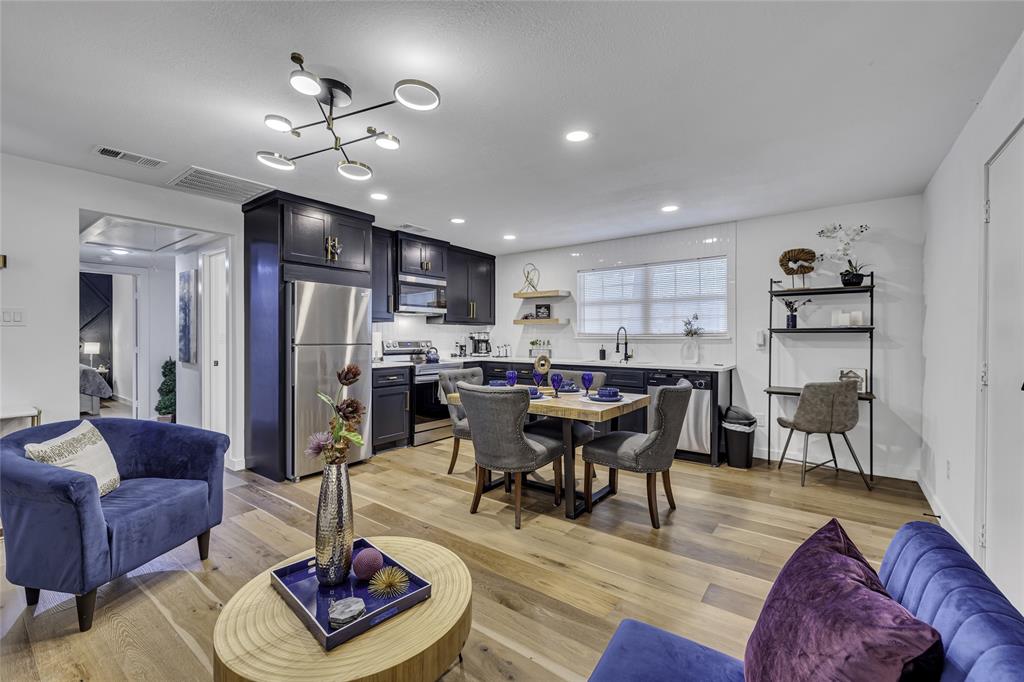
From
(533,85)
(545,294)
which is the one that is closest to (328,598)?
(533,85)

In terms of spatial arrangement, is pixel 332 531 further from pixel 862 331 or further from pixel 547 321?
pixel 547 321

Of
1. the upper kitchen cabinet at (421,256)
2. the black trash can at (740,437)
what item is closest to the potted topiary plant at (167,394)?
the upper kitchen cabinet at (421,256)

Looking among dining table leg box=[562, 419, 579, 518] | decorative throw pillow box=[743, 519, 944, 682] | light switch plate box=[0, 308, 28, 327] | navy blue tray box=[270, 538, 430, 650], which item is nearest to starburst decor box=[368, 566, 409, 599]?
navy blue tray box=[270, 538, 430, 650]

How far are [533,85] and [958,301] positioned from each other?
2.86m

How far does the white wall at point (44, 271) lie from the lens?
302 centimetres

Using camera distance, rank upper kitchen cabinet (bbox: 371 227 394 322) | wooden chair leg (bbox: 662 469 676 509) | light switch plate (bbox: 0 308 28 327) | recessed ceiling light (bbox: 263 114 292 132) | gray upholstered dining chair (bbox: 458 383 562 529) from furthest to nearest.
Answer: upper kitchen cabinet (bbox: 371 227 394 322), wooden chair leg (bbox: 662 469 676 509), light switch plate (bbox: 0 308 28 327), gray upholstered dining chair (bbox: 458 383 562 529), recessed ceiling light (bbox: 263 114 292 132)

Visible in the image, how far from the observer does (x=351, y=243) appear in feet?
14.6

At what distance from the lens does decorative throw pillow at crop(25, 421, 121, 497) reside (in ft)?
6.89

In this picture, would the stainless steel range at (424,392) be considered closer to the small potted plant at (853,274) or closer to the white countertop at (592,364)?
the white countertop at (592,364)

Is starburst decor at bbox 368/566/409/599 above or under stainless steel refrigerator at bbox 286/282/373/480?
under

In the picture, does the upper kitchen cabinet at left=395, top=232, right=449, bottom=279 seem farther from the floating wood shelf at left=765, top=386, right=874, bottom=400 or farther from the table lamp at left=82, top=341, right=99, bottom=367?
the table lamp at left=82, top=341, right=99, bottom=367

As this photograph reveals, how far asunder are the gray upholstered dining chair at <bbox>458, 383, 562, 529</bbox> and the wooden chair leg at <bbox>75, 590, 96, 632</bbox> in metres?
1.97

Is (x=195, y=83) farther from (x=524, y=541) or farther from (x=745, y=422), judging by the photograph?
(x=745, y=422)

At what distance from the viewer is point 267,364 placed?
158 inches
